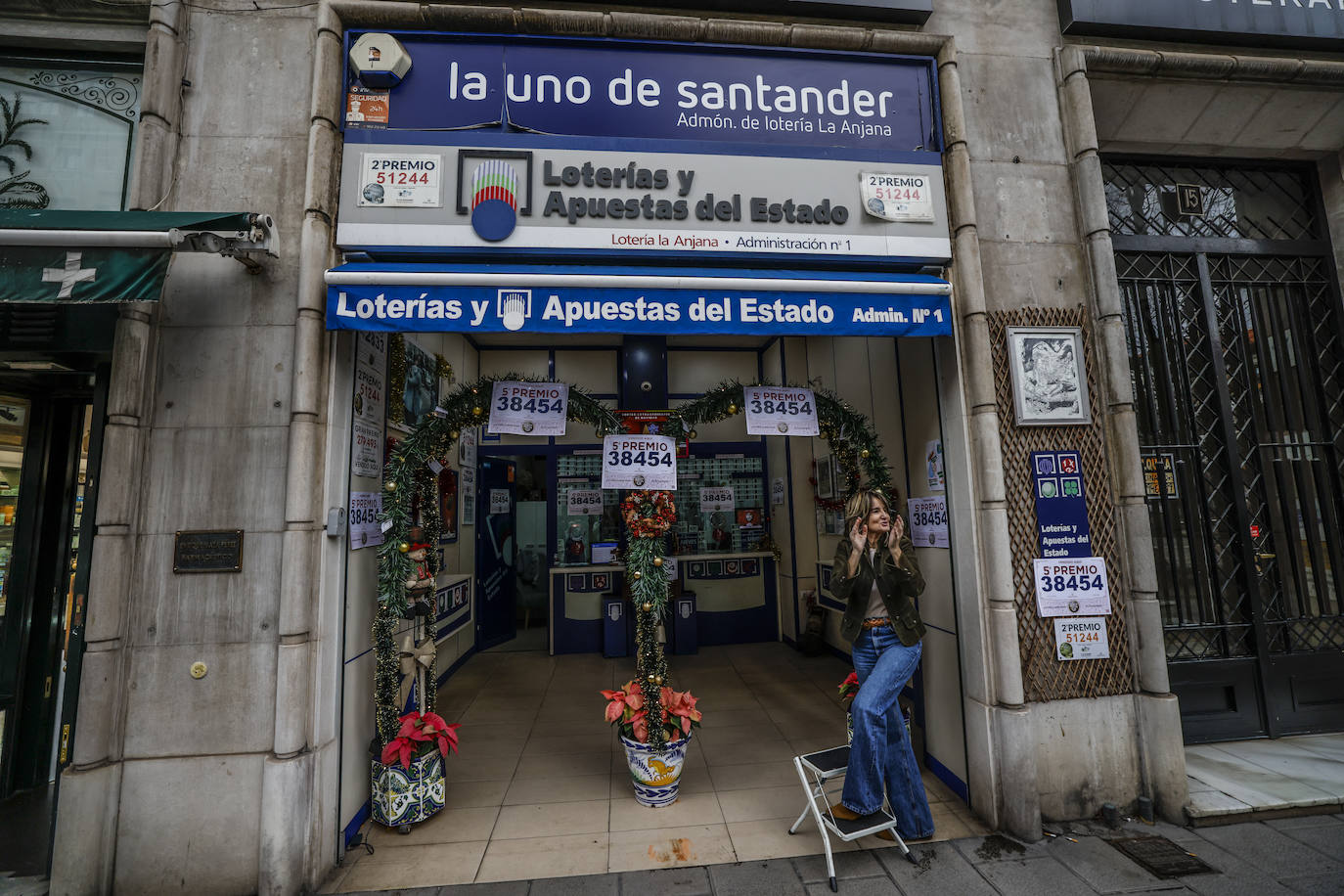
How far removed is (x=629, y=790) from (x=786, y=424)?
2820 millimetres

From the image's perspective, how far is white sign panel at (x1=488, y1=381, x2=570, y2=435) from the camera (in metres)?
3.89

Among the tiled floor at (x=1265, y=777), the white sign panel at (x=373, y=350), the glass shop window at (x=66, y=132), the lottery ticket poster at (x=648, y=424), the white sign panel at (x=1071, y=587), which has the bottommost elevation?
the tiled floor at (x=1265, y=777)

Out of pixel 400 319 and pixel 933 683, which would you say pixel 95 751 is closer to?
pixel 400 319

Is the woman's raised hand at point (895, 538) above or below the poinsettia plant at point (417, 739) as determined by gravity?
above

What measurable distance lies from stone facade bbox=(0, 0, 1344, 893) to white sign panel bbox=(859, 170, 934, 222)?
0.23 m

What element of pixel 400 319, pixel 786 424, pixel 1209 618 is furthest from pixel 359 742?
pixel 1209 618

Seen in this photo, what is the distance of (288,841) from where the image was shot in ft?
9.68

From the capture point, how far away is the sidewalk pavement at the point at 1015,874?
2828mm

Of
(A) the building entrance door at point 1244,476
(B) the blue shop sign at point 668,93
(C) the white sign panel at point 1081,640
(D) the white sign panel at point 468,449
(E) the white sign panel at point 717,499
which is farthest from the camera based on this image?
(E) the white sign panel at point 717,499

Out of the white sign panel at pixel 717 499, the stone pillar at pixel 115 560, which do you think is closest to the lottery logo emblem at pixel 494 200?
the stone pillar at pixel 115 560

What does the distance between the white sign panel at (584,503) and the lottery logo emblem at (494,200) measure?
4926 mm

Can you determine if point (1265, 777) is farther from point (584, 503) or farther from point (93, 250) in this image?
point (93, 250)

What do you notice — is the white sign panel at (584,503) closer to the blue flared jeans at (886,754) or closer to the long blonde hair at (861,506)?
the long blonde hair at (861,506)

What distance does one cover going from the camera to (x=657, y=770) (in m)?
3.64
